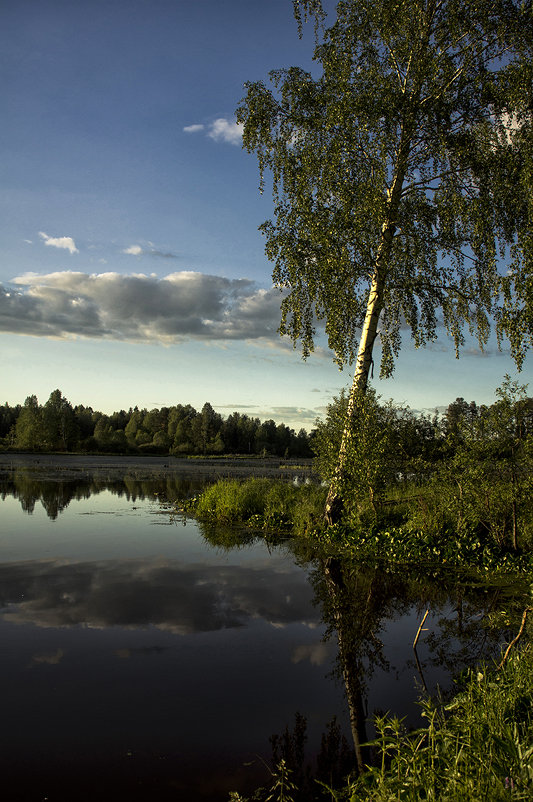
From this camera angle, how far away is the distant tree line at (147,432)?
312ft

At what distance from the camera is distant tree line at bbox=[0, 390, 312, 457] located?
9512 centimetres

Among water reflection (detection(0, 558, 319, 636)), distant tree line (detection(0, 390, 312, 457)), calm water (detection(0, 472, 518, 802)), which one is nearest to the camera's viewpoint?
calm water (detection(0, 472, 518, 802))

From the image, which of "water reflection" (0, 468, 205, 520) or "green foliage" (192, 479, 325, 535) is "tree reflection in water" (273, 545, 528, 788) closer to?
"green foliage" (192, 479, 325, 535)

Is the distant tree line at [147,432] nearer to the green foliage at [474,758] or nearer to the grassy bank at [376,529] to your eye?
the grassy bank at [376,529]

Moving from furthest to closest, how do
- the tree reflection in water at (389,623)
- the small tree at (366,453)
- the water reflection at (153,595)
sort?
the small tree at (366,453)
the water reflection at (153,595)
the tree reflection in water at (389,623)

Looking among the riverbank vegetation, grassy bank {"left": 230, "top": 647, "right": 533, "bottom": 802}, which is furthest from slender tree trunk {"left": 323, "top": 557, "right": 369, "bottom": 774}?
the riverbank vegetation

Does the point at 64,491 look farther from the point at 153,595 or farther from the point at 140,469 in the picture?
the point at 140,469

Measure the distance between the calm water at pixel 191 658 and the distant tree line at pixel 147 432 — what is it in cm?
7514

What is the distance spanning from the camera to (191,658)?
21.8 feet

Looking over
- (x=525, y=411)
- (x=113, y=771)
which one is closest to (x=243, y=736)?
(x=113, y=771)

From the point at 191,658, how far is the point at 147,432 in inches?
5140

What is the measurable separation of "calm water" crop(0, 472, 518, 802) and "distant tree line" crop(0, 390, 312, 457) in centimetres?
→ 7514

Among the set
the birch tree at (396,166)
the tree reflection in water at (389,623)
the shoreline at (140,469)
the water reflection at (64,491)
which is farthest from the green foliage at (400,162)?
the shoreline at (140,469)

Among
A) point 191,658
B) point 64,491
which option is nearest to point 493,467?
point 191,658
